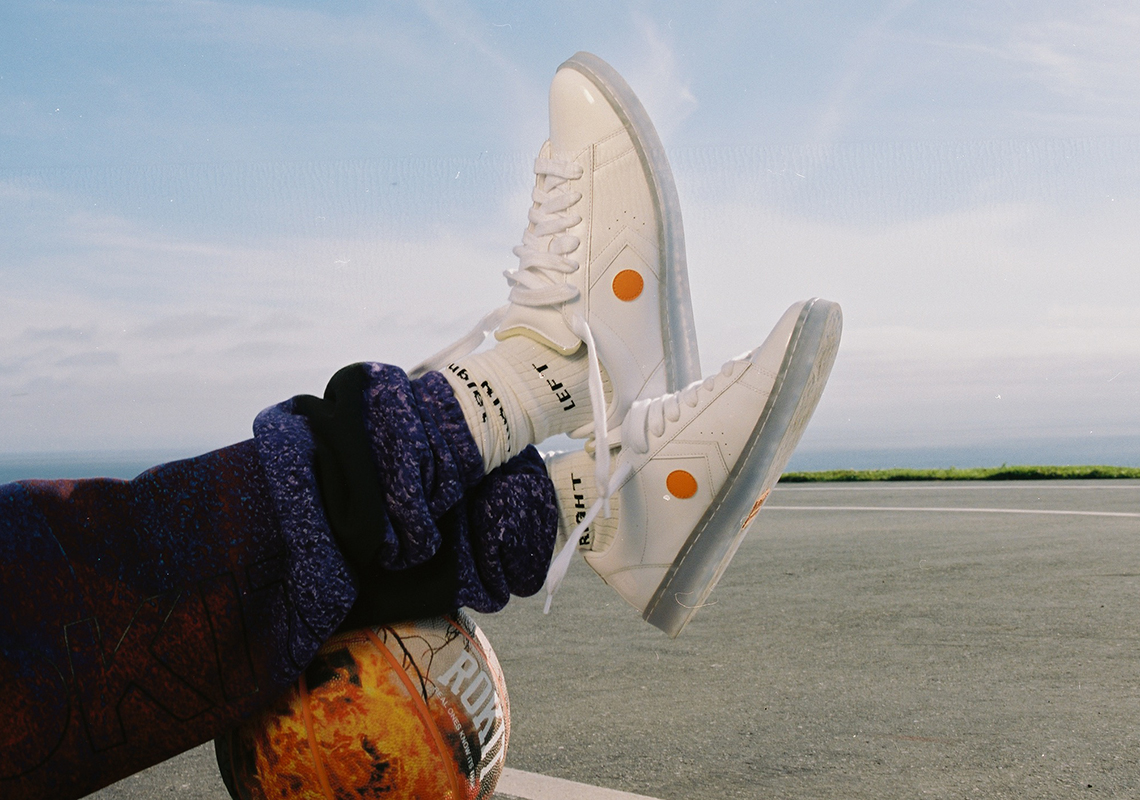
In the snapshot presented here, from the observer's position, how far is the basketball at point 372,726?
6.70 ft

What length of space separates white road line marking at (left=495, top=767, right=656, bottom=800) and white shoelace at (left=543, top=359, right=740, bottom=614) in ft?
2.50

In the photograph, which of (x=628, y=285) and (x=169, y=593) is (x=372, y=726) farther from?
(x=628, y=285)

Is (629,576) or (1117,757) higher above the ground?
(629,576)

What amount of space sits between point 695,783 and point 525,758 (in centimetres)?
63

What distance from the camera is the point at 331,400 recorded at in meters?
1.96

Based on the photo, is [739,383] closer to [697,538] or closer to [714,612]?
[697,538]

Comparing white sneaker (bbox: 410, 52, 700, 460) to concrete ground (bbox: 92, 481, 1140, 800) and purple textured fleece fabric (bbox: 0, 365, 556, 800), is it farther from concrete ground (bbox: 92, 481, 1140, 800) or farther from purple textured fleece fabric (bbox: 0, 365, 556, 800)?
concrete ground (bbox: 92, 481, 1140, 800)

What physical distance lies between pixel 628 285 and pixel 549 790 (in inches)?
Answer: 64.5

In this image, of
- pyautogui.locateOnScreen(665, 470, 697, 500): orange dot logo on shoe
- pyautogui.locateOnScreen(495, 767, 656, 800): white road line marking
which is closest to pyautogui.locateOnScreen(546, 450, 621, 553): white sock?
pyautogui.locateOnScreen(665, 470, 697, 500): orange dot logo on shoe

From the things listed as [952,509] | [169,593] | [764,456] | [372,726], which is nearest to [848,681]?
[764,456]

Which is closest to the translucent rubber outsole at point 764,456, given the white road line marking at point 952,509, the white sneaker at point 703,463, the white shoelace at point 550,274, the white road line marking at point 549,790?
the white sneaker at point 703,463

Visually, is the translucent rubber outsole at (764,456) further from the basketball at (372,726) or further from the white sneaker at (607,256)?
the basketball at (372,726)

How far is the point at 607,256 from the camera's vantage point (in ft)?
9.46

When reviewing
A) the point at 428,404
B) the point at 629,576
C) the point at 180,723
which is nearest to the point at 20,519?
the point at 180,723
